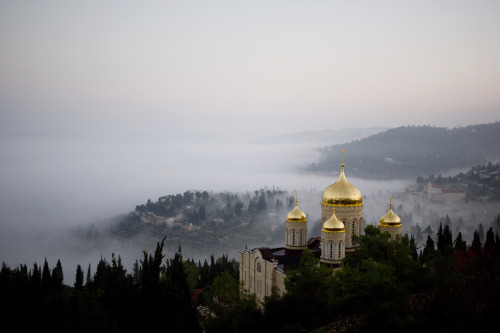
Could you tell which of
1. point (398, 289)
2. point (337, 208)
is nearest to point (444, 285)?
point (398, 289)

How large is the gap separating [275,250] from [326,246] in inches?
282

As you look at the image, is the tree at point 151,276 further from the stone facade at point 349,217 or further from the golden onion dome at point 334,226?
the stone facade at point 349,217

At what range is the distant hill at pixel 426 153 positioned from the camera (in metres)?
154

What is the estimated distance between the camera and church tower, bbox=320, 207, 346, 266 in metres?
31.0

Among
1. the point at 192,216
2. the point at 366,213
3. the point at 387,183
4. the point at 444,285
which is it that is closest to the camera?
the point at 444,285

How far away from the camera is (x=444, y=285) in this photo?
20.7 meters

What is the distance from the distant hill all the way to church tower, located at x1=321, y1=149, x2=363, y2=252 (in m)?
130

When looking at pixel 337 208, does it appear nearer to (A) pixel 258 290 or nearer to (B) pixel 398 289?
(A) pixel 258 290

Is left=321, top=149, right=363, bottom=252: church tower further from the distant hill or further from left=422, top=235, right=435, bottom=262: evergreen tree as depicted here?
the distant hill

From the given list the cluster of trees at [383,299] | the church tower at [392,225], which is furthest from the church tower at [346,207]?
the cluster of trees at [383,299]

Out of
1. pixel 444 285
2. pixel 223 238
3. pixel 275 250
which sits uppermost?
pixel 444 285

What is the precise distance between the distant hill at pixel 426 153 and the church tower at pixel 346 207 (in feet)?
428

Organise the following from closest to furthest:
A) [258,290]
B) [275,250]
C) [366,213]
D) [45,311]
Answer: [45,311]
[258,290]
[275,250]
[366,213]

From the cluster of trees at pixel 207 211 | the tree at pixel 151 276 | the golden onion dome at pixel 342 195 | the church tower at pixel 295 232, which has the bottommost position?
the cluster of trees at pixel 207 211
